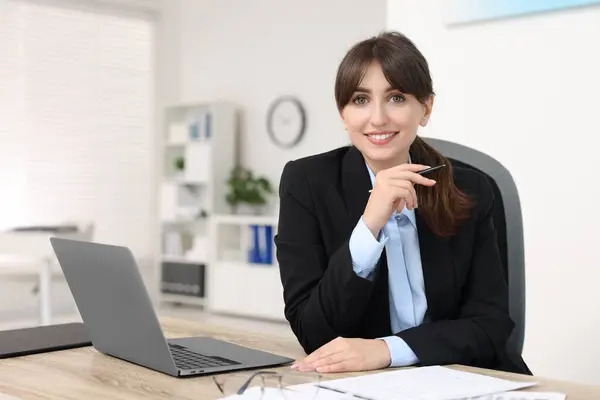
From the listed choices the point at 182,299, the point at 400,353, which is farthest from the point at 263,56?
the point at 400,353

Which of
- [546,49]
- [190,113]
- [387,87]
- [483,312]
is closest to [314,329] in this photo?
[483,312]

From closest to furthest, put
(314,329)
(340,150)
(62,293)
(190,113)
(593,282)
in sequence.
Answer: (314,329) → (340,150) → (593,282) → (62,293) → (190,113)

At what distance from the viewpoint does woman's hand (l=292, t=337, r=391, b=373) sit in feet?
4.45

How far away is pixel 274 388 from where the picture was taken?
45.0 inches

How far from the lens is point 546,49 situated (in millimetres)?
2562

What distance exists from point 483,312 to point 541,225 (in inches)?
40.4

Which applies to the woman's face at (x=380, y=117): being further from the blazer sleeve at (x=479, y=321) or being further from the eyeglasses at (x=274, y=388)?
the eyeglasses at (x=274, y=388)

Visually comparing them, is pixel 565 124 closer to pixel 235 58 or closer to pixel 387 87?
pixel 387 87

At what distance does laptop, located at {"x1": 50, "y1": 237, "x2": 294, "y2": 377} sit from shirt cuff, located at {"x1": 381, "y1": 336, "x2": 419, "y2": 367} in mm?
174

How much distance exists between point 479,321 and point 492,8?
4.50 ft

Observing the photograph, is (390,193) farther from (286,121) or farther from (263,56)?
(263,56)

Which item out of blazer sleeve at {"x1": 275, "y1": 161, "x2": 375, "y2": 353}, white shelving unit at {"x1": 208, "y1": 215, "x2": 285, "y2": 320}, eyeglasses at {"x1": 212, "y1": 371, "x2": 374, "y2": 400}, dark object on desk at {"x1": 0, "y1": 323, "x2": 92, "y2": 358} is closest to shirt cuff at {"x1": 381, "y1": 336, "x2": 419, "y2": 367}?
blazer sleeve at {"x1": 275, "y1": 161, "x2": 375, "y2": 353}

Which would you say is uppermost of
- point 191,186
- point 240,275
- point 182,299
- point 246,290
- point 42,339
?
point 191,186

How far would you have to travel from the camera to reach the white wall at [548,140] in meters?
2.47
